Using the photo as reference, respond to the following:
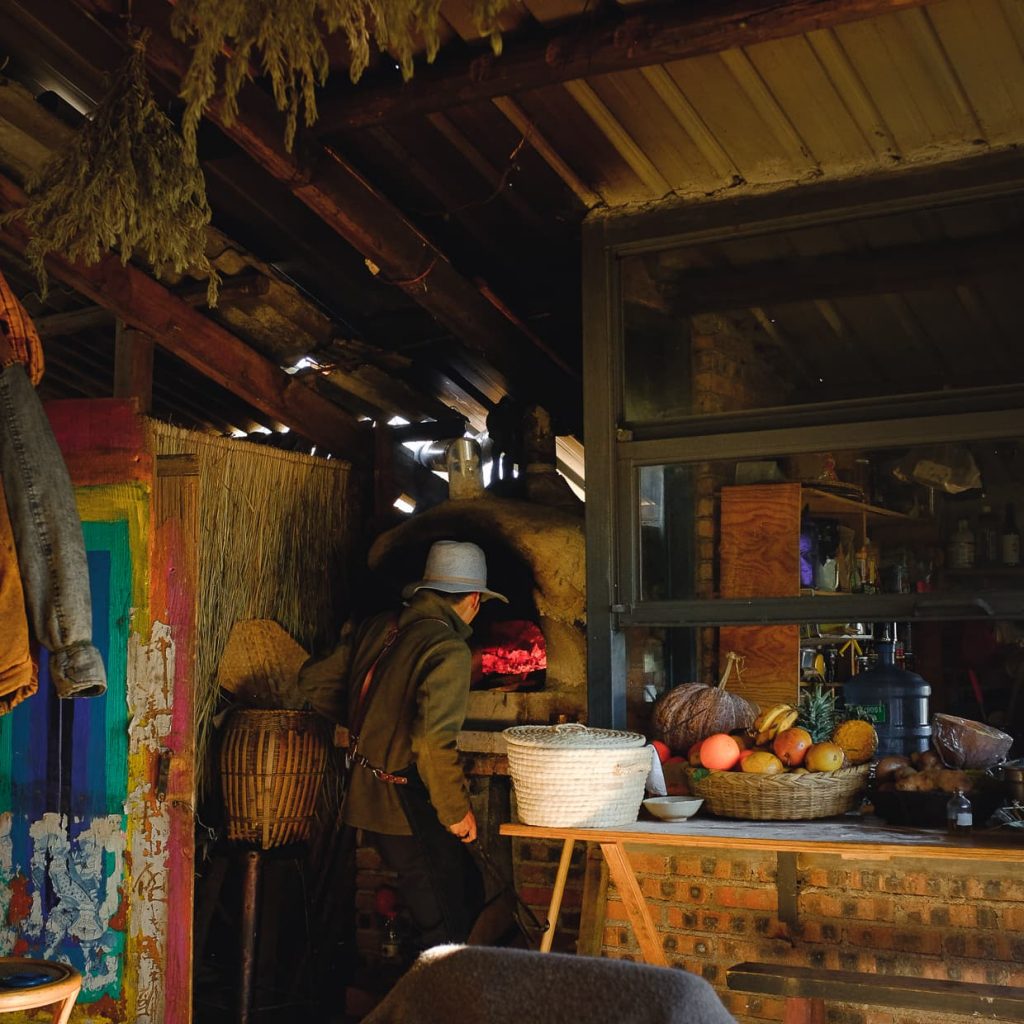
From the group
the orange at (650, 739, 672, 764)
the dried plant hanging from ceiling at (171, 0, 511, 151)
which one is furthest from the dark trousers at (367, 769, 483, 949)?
the dried plant hanging from ceiling at (171, 0, 511, 151)

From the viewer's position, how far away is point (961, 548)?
3.94 m

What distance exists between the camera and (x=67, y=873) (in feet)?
15.6

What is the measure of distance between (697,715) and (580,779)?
685 millimetres

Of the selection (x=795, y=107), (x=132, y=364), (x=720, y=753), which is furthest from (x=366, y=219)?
(x=720, y=753)

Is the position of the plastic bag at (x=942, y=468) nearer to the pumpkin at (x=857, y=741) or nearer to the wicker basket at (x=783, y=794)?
the pumpkin at (x=857, y=741)

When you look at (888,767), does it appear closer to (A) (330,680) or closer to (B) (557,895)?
(B) (557,895)

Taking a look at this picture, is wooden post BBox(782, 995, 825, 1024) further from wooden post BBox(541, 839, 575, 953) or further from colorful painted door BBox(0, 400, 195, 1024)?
colorful painted door BBox(0, 400, 195, 1024)

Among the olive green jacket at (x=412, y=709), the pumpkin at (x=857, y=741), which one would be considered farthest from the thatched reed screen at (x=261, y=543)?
the pumpkin at (x=857, y=741)

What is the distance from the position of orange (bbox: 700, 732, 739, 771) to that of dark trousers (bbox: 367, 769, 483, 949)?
1.54 m

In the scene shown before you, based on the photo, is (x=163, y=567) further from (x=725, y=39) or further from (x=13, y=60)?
(x=725, y=39)

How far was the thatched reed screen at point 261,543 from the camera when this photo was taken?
17.6ft

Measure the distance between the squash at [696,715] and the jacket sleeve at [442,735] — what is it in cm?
85

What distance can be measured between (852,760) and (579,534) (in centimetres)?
166

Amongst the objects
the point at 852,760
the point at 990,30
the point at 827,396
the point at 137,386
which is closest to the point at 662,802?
the point at 852,760
